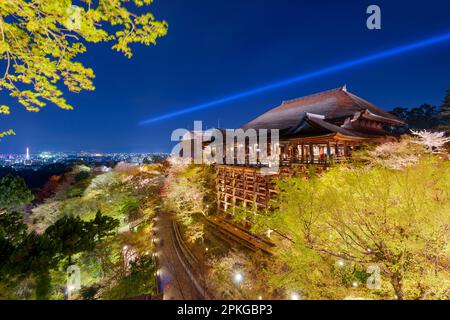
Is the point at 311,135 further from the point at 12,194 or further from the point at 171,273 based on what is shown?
the point at 12,194

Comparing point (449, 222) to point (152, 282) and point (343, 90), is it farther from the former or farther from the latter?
point (343, 90)

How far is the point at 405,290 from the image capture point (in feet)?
21.1

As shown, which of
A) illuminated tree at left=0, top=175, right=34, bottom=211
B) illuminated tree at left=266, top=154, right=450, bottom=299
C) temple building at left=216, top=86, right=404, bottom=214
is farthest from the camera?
illuminated tree at left=0, top=175, right=34, bottom=211

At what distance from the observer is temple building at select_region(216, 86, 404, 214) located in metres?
13.0

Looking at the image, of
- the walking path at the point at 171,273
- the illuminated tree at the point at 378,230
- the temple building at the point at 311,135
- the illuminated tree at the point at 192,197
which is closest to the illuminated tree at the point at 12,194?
the illuminated tree at the point at 192,197

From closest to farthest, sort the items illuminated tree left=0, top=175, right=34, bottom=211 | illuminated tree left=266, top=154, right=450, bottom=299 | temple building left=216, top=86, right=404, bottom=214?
illuminated tree left=266, top=154, right=450, bottom=299 < temple building left=216, top=86, right=404, bottom=214 < illuminated tree left=0, top=175, right=34, bottom=211

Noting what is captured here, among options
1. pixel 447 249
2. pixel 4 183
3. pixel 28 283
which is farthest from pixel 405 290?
pixel 4 183

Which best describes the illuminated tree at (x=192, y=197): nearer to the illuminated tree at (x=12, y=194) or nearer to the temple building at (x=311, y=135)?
the temple building at (x=311, y=135)

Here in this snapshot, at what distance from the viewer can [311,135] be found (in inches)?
492

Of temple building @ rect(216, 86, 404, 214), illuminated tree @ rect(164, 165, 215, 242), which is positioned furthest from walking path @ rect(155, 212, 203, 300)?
temple building @ rect(216, 86, 404, 214)

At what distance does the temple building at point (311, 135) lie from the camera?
42.5 feet

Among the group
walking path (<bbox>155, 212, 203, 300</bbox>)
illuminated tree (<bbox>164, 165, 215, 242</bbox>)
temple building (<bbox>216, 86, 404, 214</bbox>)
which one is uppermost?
temple building (<bbox>216, 86, 404, 214</bbox>)

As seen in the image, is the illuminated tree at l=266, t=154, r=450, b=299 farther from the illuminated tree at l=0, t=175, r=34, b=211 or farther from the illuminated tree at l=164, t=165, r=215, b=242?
the illuminated tree at l=0, t=175, r=34, b=211

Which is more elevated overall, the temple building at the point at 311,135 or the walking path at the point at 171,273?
the temple building at the point at 311,135
